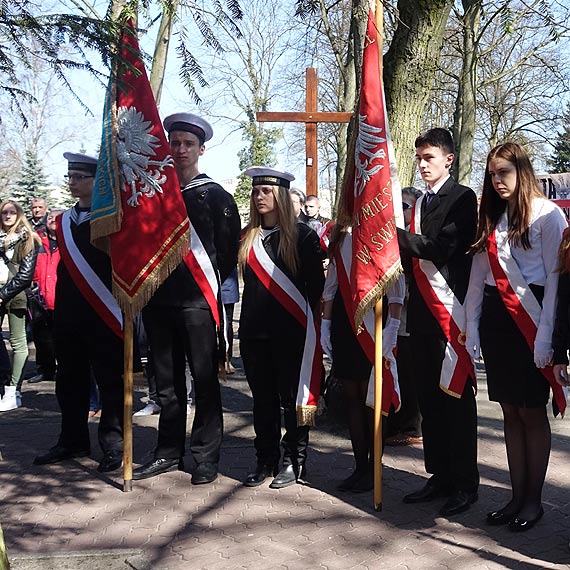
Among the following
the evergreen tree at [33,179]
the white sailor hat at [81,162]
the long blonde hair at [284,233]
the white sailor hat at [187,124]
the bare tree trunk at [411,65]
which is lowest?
the long blonde hair at [284,233]

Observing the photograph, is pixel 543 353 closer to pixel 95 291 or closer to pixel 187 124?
pixel 187 124

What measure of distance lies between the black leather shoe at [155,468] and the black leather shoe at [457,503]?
1.96 metres

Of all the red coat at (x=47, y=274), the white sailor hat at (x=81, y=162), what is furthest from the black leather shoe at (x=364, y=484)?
the red coat at (x=47, y=274)

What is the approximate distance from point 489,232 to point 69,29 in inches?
94.5

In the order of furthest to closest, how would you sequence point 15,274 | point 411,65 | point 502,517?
→ point 15,274 → point 411,65 → point 502,517

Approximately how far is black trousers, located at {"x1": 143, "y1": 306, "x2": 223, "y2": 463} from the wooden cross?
5.16 meters

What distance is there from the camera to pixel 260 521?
185 inches

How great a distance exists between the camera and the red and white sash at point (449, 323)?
4641mm

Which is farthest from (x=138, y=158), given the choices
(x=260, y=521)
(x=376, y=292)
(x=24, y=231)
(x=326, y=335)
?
(x=24, y=231)

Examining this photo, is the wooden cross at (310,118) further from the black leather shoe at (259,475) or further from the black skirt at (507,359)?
the black skirt at (507,359)

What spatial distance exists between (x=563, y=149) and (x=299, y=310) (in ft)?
86.7

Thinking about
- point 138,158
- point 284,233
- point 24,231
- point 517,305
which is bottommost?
point 517,305

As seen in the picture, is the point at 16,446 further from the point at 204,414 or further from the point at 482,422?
the point at 482,422

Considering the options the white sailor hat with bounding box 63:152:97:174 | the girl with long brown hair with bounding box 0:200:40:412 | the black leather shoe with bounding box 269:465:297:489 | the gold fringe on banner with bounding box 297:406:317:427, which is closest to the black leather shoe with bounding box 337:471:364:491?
the black leather shoe with bounding box 269:465:297:489
